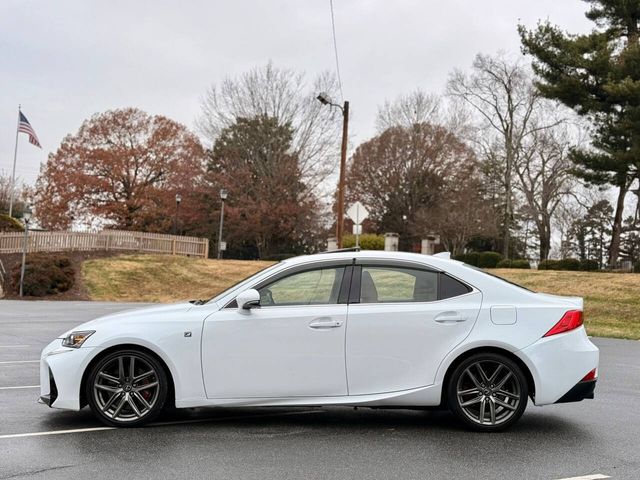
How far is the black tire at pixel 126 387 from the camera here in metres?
5.91

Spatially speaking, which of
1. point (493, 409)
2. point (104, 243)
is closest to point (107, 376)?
point (493, 409)

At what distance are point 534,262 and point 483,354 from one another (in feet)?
181

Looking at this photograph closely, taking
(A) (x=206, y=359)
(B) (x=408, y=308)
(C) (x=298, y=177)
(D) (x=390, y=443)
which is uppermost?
(C) (x=298, y=177)

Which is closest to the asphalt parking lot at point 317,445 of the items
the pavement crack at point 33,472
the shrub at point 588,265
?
the pavement crack at point 33,472

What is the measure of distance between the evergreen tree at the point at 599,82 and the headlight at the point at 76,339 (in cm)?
2742

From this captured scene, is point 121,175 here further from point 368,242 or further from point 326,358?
point 326,358

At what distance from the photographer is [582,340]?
20.1 ft

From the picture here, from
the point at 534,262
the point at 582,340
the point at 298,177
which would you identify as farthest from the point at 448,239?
the point at 582,340

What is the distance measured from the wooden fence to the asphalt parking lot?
33960 millimetres

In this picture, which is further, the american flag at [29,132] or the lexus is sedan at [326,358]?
the american flag at [29,132]

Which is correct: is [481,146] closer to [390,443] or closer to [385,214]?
[385,214]

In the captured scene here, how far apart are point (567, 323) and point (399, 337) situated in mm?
1546

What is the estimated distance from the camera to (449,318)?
5.99 m

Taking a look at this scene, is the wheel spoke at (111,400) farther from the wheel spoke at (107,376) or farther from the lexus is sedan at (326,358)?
the wheel spoke at (107,376)
